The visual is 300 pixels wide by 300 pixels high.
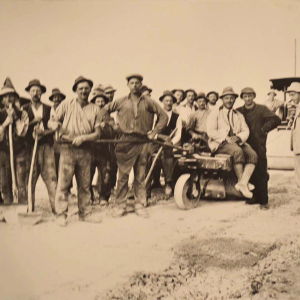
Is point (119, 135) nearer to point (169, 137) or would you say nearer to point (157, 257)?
point (169, 137)

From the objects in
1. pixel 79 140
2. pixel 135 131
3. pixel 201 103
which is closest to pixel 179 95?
pixel 201 103

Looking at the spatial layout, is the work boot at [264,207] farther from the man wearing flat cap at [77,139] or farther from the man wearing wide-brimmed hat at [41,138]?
the man wearing wide-brimmed hat at [41,138]

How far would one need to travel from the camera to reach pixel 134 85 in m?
2.52

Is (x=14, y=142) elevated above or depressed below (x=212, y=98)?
below

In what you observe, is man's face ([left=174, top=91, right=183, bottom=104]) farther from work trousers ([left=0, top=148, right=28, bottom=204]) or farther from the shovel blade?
the shovel blade

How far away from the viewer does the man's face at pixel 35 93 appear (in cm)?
247

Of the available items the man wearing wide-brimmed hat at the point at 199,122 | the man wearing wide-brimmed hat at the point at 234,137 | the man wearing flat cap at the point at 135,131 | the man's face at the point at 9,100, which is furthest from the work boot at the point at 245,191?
the man's face at the point at 9,100

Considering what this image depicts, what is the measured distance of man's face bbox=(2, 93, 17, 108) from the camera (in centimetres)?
248

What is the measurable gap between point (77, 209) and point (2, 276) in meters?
0.59

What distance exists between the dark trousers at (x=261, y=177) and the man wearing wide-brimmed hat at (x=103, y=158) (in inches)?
38.4

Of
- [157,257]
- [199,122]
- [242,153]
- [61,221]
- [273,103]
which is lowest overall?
[157,257]

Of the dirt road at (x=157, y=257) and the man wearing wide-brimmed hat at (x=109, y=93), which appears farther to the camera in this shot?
the man wearing wide-brimmed hat at (x=109, y=93)

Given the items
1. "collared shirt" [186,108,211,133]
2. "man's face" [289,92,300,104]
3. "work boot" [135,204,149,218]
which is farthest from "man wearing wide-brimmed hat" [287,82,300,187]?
"work boot" [135,204,149,218]

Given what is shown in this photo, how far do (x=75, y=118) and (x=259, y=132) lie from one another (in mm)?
1233
